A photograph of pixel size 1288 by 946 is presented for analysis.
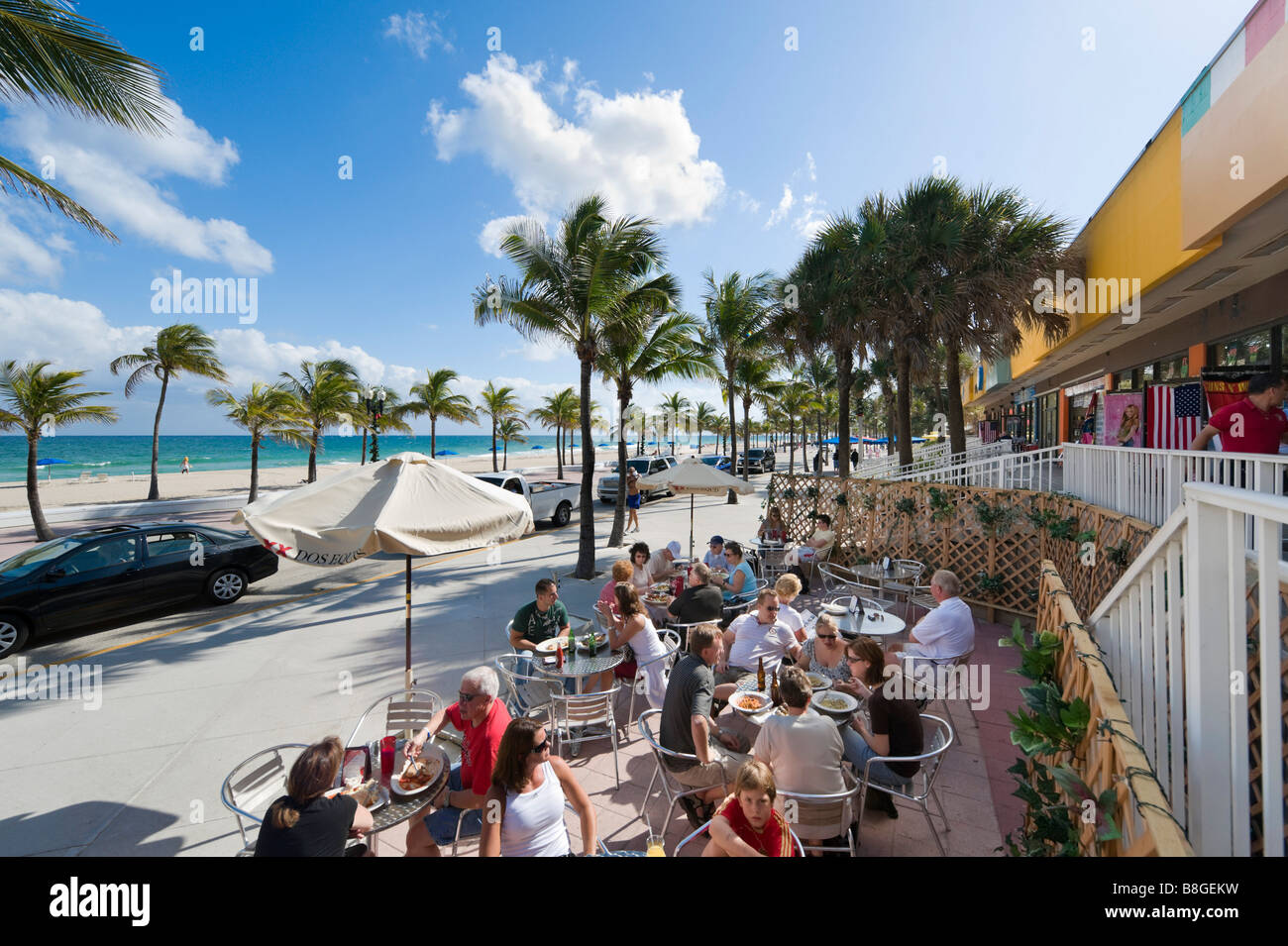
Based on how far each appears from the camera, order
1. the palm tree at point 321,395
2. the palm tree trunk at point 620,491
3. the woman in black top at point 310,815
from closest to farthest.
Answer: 1. the woman in black top at point 310,815
2. the palm tree trunk at point 620,491
3. the palm tree at point 321,395

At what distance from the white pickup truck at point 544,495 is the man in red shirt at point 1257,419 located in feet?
44.7

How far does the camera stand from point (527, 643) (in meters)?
5.32

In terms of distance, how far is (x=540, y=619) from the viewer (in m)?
5.59

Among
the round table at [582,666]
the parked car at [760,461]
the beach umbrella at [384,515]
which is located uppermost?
the parked car at [760,461]

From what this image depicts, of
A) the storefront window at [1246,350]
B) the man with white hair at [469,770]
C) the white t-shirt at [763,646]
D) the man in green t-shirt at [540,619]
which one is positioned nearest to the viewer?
the man with white hair at [469,770]

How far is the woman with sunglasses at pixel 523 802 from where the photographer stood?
2717 millimetres

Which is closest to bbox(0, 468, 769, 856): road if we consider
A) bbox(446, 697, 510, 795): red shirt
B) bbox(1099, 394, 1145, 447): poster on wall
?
bbox(446, 697, 510, 795): red shirt

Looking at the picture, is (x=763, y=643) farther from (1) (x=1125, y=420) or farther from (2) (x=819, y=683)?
(1) (x=1125, y=420)

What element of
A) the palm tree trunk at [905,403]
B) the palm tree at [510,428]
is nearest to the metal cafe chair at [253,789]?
the palm tree trunk at [905,403]

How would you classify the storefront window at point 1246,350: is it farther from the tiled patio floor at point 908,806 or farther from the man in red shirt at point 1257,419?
the tiled patio floor at point 908,806

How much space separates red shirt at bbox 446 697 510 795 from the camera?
3.36 meters

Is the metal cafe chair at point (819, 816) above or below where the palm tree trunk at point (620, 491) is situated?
below

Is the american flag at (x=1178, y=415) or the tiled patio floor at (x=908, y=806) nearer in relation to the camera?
the tiled patio floor at (x=908, y=806)
